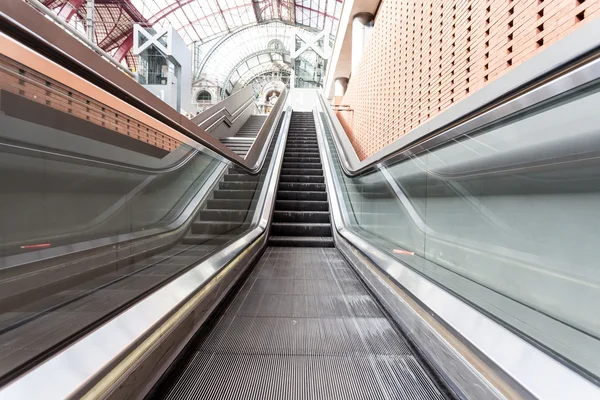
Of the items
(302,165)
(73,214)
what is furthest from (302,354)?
(302,165)

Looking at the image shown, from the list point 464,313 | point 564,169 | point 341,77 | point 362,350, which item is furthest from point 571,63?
point 341,77

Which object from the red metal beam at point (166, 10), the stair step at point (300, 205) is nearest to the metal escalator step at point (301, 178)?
the stair step at point (300, 205)

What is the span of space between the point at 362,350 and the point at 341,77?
16681 millimetres

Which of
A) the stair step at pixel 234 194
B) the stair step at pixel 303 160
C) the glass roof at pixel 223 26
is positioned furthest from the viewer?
the glass roof at pixel 223 26

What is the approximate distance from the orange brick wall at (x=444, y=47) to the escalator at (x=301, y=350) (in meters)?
2.18

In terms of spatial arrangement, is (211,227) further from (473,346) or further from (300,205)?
(300,205)

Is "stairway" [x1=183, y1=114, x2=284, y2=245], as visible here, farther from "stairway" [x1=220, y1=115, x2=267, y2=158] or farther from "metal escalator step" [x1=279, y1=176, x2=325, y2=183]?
"stairway" [x1=220, y1=115, x2=267, y2=158]

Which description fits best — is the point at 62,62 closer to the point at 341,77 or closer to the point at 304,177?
the point at 304,177

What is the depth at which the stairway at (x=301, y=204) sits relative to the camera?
16.3 ft

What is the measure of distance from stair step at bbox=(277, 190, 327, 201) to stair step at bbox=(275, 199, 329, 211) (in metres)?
0.23

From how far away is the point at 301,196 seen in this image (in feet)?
19.8

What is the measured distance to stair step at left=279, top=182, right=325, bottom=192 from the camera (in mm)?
6262

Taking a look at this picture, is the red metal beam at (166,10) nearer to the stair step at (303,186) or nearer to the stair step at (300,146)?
the stair step at (300,146)

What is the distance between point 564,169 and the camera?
1575 mm
